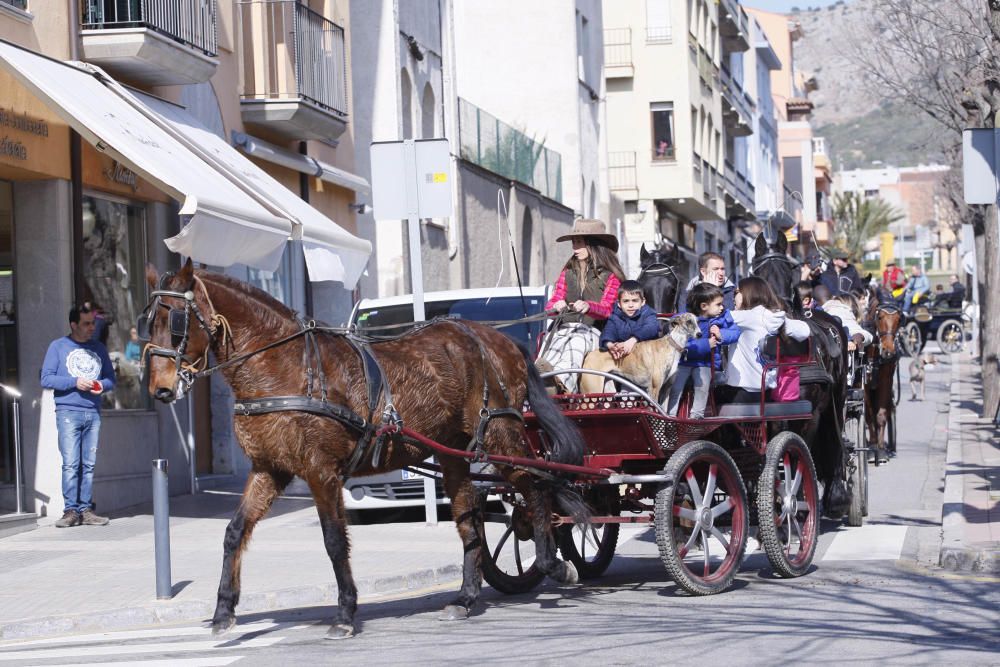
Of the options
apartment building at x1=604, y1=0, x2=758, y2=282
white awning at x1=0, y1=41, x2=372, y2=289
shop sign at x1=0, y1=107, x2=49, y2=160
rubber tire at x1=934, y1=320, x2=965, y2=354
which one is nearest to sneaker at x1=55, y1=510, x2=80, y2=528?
white awning at x1=0, y1=41, x2=372, y2=289

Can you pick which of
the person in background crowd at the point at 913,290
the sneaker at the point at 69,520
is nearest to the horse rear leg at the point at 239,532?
the sneaker at the point at 69,520

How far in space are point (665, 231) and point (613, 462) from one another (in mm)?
38251

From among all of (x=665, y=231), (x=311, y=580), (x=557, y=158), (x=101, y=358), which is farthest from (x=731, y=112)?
(x=311, y=580)

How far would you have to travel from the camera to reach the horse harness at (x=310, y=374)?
8.23 metres

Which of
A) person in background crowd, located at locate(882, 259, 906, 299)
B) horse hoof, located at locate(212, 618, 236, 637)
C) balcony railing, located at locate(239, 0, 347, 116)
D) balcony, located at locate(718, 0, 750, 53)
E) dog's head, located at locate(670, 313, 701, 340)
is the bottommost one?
horse hoof, located at locate(212, 618, 236, 637)

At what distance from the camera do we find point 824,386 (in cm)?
1180

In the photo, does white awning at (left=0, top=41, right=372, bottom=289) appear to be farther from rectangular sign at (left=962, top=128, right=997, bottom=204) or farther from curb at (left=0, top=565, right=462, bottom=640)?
rectangular sign at (left=962, top=128, right=997, bottom=204)

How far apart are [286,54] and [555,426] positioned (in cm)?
1222

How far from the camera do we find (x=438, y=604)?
995 centimetres

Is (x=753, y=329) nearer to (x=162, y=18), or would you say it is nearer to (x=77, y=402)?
(x=77, y=402)

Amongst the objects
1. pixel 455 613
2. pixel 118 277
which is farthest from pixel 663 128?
pixel 455 613

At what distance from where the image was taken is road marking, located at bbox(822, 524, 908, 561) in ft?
37.1

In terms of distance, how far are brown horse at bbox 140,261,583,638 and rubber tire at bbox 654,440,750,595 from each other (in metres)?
0.54

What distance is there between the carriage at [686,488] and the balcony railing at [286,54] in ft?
34.4
